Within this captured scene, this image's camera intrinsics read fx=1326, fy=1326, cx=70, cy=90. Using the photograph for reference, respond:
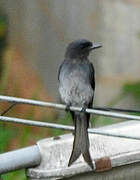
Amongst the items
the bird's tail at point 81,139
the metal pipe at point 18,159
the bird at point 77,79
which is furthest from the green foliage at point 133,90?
the metal pipe at point 18,159

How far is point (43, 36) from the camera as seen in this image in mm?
9242

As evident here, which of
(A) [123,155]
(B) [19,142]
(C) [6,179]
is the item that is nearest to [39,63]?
(B) [19,142]

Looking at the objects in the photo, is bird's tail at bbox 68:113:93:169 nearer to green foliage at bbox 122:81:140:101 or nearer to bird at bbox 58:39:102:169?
bird at bbox 58:39:102:169

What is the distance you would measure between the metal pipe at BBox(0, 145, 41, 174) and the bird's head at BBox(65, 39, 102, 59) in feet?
2.53

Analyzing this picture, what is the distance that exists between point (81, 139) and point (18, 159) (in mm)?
423

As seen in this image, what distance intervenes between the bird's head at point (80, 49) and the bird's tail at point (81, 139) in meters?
0.41

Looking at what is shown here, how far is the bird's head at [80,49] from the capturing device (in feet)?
22.8

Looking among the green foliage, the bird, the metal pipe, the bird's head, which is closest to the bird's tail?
the bird

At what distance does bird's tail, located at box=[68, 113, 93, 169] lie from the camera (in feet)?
20.8

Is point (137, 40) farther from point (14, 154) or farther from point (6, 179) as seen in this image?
point (14, 154)

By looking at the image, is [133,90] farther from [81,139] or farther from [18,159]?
[18,159]

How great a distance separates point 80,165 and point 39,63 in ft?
9.37

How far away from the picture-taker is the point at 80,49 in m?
6.96

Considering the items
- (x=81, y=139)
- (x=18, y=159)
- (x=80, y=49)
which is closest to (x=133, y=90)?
(x=80, y=49)
